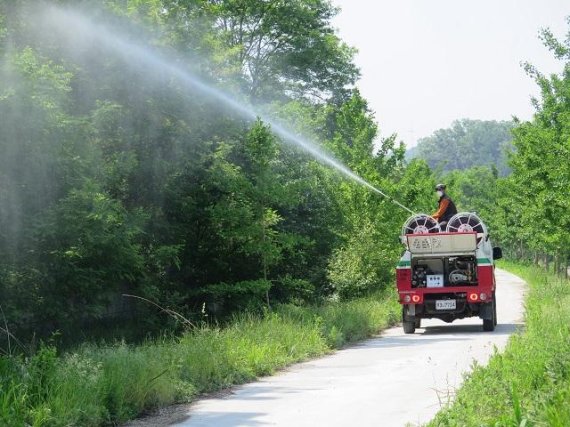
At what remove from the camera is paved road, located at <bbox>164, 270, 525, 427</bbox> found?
904 centimetres

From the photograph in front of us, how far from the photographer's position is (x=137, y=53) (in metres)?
27.5

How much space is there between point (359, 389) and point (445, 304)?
859 centimetres

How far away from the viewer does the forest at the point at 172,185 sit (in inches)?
835

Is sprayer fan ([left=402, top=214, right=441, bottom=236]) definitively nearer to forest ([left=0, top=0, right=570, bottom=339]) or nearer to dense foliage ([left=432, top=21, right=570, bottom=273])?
forest ([left=0, top=0, right=570, bottom=339])

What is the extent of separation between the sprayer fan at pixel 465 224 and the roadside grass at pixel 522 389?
283 inches

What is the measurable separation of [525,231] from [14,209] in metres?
24.2

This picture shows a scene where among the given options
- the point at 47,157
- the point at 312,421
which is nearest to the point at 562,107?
the point at 47,157

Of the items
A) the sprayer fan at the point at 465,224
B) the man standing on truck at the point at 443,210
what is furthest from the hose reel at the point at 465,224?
the man standing on truck at the point at 443,210

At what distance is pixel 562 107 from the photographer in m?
33.5

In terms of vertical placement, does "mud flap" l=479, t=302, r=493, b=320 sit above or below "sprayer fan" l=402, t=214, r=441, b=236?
below

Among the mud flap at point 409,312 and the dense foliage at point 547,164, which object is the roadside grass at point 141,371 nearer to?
the mud flap at point 409,312

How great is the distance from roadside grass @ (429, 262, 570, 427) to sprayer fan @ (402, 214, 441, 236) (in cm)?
752

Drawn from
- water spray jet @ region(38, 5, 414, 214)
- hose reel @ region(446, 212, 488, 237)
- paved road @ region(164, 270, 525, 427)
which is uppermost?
water spray jet @ region(38, 5, 414, 214)

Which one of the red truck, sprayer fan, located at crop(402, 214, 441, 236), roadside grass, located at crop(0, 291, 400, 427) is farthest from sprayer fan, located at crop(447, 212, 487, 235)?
roadside grass, located at crop(0, 291, 400, 427)
